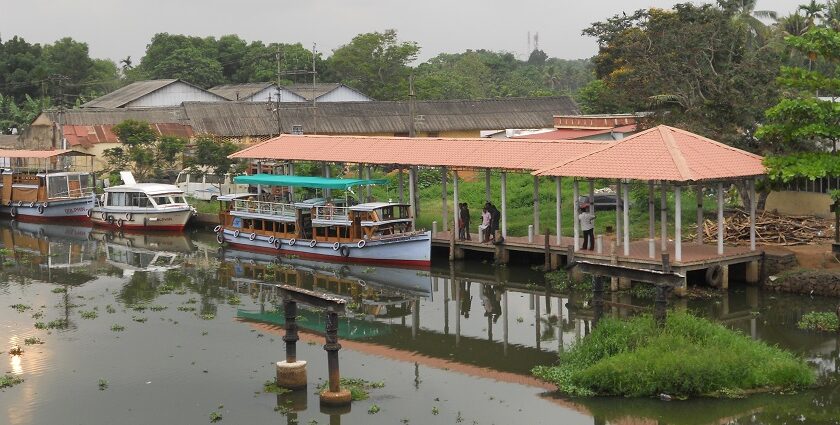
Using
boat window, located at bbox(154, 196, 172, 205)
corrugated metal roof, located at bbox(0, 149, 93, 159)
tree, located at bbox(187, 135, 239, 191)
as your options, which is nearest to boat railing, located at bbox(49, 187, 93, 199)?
corrugated metal roof, located at bbox(0, 149, 93, 159)

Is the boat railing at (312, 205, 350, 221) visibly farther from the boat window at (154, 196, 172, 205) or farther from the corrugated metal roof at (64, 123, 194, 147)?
the corrugated metal roof at (64, 123, 194, 147)

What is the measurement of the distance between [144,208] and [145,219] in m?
0.47

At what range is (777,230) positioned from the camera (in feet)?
108

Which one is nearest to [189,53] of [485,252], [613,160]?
[485,252]

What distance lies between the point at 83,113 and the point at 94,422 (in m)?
44.4

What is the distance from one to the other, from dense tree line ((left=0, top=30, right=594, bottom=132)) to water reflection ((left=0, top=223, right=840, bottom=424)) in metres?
43.3

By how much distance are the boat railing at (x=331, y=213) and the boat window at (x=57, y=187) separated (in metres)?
17.9

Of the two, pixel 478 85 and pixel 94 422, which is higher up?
pixel 478 85

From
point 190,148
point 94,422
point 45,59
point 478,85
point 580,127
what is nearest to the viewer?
point 94,422

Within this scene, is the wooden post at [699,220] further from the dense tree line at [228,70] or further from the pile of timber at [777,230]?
the dense tree line at [228,70]

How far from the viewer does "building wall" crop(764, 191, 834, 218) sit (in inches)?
1375

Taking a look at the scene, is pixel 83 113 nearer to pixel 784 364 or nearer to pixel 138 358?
pixel 138 358

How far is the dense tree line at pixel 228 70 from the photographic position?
8456 cm

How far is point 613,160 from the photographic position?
30.7m
